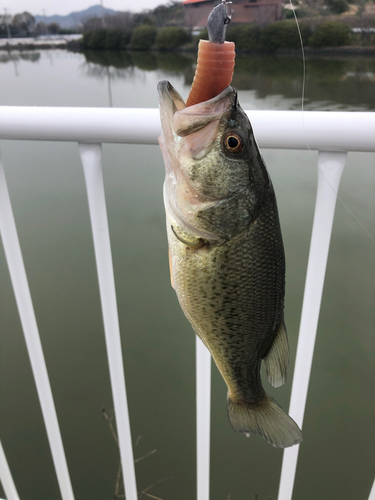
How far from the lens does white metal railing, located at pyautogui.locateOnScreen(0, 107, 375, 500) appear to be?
1.73ft

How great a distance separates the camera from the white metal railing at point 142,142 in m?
0.53

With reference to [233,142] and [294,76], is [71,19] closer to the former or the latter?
[294,76]

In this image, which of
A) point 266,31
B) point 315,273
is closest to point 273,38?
point 266,31

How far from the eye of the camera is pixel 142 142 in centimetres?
58

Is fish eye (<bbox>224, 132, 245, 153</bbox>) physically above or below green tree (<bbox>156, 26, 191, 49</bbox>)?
below

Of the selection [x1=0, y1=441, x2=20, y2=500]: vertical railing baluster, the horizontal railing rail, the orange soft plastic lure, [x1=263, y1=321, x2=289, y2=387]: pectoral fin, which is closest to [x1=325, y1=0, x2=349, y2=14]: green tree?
the horizontal railing rail

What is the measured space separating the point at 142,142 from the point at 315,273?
39 cm

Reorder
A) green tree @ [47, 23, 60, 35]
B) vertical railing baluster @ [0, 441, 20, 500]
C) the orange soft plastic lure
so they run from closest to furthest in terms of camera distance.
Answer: the orange soft plastic lure < green tree @ [47, 23, 60, 35] < vertical railing baluster @ [0, 441, 20, 500]

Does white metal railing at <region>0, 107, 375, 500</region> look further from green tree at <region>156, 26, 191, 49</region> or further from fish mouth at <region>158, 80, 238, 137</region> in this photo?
fish mouth at <region>158, 80, 238, 137</region>

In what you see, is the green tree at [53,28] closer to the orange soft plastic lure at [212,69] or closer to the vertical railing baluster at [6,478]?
the orange soft plastic lure at [212,69]

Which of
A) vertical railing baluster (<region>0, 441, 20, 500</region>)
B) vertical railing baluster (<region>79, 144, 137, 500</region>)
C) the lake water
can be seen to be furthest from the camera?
the lake water

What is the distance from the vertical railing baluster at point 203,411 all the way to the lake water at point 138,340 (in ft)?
2.14

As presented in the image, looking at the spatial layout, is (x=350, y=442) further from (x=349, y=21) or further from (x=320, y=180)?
(x=349, y=21)

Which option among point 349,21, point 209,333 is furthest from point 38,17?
point 209,333
